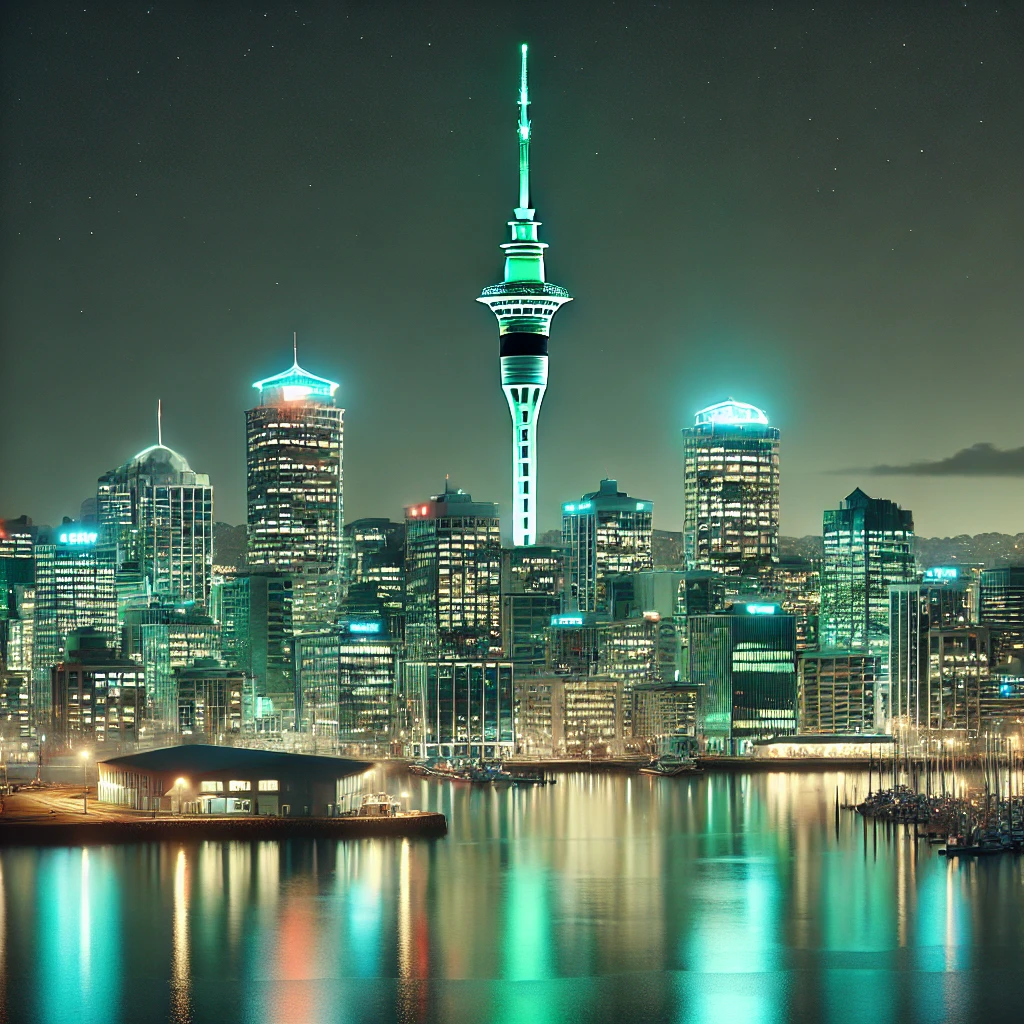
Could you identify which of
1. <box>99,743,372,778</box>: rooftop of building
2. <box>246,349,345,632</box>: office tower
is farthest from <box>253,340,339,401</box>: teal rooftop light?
<box>99,743,372,778</box>: rooftop of building

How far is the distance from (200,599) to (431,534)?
24.4 m

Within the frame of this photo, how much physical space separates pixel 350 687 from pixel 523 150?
42.3 m

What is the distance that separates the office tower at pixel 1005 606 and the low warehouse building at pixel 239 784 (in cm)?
7585

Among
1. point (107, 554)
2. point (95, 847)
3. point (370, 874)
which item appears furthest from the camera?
point (107, 554)

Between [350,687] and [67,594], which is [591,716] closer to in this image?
[350,687]

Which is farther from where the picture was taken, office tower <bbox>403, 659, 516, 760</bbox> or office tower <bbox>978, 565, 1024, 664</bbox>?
office tower <bbox>978, 565, 1024, 664</bbox>

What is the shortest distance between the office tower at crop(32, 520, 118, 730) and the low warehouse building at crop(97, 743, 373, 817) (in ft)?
221

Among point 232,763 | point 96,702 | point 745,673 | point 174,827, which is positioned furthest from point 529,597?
point 174,827

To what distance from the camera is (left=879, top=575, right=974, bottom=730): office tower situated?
137625 millimetres

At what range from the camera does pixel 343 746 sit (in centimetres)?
12338

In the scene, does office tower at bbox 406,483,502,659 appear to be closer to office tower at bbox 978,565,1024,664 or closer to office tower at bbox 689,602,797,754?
office tower at bbox 689,602,797,754

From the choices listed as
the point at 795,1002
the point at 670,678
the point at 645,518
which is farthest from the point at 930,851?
the point at 645,518

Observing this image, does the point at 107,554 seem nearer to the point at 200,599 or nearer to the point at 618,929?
the point at 200,599

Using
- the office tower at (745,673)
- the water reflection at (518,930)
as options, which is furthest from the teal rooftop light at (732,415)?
the water reflection at (518,930)
